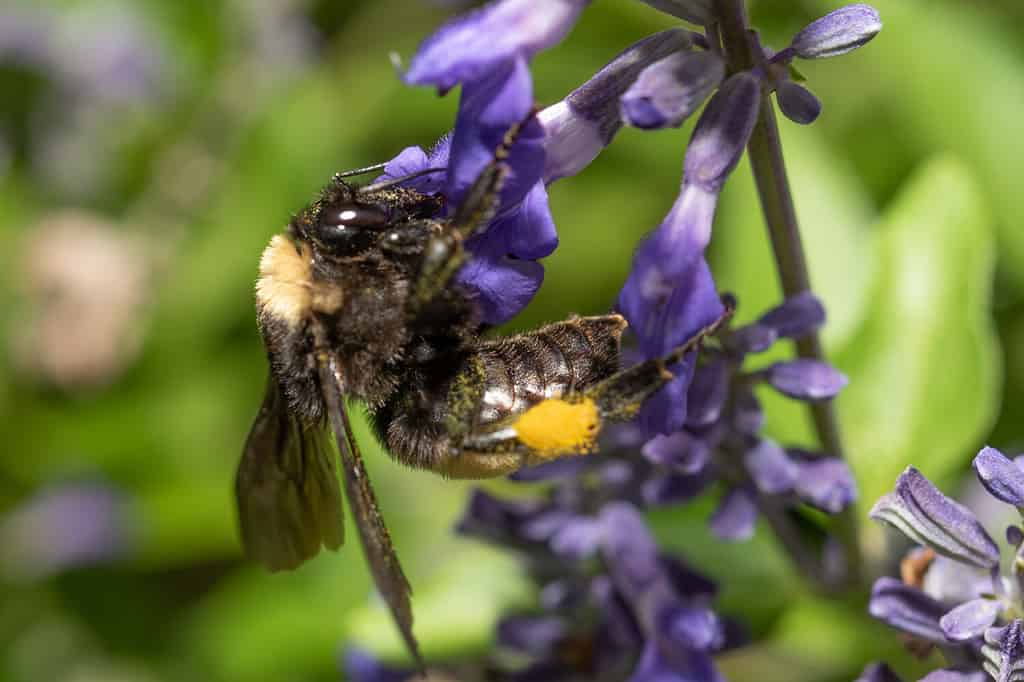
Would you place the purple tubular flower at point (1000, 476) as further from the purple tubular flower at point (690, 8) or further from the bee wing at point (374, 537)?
the bee wing at point (374, 537)

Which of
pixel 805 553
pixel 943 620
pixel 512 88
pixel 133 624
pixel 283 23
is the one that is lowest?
pixel 133 624

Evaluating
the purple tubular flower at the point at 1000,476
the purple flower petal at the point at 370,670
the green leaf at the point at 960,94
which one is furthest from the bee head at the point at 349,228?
the green leaf at the point at 960,94

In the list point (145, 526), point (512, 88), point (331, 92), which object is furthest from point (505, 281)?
point (331, 92)

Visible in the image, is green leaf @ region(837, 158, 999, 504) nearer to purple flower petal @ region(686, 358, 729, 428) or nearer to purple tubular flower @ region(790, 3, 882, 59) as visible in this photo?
purple flower petal @ region(686, 358, 729, 428)

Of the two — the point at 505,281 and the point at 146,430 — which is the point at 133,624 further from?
the point at 505,281

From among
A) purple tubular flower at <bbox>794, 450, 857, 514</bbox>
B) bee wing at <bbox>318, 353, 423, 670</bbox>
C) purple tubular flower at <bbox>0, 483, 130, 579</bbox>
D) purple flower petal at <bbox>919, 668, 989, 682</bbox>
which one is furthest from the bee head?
purple tubular flower at <bbox>0, 483, 130, 579</bbox>

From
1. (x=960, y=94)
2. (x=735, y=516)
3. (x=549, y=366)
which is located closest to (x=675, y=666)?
(x=735, y=516)

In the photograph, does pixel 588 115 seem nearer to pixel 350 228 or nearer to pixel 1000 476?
pixel 350 228

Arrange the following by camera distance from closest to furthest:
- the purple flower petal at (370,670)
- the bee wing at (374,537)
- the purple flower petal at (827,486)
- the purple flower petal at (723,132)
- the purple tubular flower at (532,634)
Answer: the purple flower petal at (723,132) < the bee wing at (374,537) < the purple flower petal at (827,486) < the purple tubular flower at (532,634) < the purple flower petal at (370,670)
